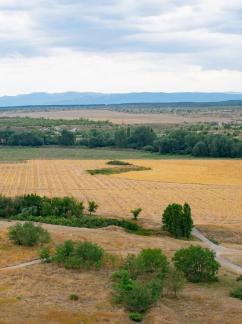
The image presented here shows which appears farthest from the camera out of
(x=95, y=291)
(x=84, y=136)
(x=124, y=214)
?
(x=84, y=136)

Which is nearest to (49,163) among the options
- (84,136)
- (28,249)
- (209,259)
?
(84,136)

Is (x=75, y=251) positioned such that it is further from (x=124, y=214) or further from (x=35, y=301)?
(x=124, y=214)

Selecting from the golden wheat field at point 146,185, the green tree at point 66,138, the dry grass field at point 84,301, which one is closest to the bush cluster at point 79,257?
the dry grass field at point 84,301

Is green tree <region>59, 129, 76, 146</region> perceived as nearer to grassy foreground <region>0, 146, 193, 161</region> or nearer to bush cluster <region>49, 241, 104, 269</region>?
grassy foreground <region>0, 146, 193, 161</region>

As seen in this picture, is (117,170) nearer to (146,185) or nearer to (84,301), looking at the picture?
(146,185)

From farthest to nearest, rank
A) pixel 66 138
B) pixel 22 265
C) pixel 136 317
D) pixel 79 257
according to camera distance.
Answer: pixel 66 138, pixel 22 265, pixel 79 257, pixel 136 317

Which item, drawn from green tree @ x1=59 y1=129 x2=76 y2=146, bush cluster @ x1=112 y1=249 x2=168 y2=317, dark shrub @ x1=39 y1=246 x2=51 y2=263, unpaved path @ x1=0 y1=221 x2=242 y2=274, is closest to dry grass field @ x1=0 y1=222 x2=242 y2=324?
bush cluster @ x1=112 y1=249 x2=168 y2=317

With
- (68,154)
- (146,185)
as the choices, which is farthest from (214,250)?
(68,154)
